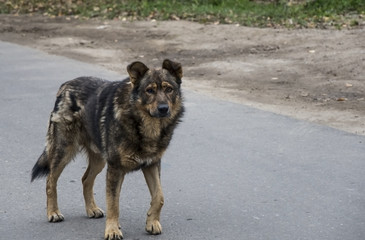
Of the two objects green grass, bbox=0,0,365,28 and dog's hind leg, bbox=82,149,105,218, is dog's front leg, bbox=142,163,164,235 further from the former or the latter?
green grass, bbox=0,0,365,28

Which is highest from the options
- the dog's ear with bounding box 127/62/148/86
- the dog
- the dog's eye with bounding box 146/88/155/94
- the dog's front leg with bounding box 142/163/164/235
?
the dog's ear with bounding box 127/62/148/86

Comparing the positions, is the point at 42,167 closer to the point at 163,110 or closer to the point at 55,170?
the point at 55,170

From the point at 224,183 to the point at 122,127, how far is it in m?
1.80

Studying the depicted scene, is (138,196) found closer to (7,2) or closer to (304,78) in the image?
(304,78)

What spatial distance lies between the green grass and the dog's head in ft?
35.1

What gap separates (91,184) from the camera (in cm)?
696

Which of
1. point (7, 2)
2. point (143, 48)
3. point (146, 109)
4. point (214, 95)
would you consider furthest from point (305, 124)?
point (7, 2)

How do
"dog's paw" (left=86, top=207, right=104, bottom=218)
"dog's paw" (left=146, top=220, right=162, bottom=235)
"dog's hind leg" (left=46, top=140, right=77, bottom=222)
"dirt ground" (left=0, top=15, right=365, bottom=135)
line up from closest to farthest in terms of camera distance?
"dog's paw" (left=146, top=220, right=162, bottom=235) → "dog's hind leg" (left=46, top=140, right=77, bottom=222) → "dog's paw" (left=86, top=207, right=104, bottom=218) → "dirt ground" (left=0, top=15, right=365, bottom=135)

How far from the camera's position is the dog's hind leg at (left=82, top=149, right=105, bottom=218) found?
22.6 feet

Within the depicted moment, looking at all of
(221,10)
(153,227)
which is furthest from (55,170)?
(221,10)

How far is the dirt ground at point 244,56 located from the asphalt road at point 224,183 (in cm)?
88

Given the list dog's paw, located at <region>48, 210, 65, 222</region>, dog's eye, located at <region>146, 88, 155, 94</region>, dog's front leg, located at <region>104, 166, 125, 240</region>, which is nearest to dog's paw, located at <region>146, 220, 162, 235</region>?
dog's front leg, located at <region>104, 166, 125, 240</region>

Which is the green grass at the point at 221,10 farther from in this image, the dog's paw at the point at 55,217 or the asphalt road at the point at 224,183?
the dog's paw at the point at 55,217

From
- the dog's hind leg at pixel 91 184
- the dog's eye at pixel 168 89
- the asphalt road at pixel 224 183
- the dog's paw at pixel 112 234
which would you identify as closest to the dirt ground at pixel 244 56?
the asphalt road at pixel 224 183
